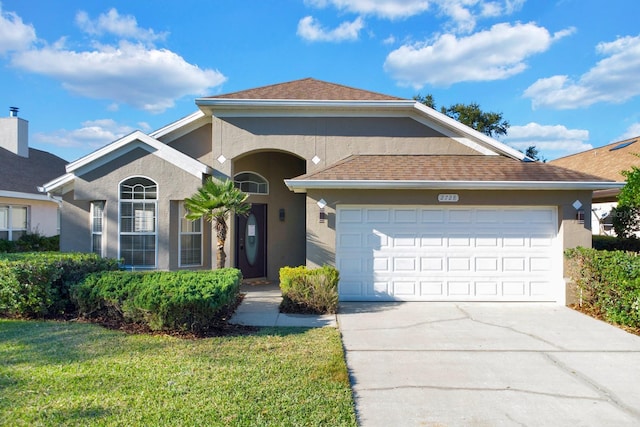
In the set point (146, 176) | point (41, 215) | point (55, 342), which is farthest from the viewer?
point (41, 215)

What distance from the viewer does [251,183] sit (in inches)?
511

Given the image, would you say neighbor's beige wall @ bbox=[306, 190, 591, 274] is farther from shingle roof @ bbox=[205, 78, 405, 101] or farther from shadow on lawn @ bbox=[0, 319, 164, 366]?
shadow on lawn @ bbox=[0, 319, 164, 366]

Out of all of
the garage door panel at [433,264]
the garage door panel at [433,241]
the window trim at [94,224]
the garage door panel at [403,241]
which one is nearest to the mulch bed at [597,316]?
the garage door panel at [433,264]

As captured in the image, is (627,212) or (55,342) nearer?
(55,342)

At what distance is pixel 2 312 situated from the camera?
26.2 feet

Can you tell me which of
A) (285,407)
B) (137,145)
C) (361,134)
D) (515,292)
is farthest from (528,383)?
(137,145)

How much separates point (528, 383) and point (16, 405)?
18.8ft

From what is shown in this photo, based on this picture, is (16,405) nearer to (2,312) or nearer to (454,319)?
(2,312)

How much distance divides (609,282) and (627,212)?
13.3ft

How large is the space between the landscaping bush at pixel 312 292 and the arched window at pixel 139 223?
4525mm

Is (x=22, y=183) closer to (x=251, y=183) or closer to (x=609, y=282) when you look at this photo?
(x=251, y=183)

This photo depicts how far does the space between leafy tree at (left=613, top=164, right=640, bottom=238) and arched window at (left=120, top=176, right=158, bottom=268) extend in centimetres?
1162

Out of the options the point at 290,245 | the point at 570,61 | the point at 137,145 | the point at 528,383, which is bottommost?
the point at 528,383

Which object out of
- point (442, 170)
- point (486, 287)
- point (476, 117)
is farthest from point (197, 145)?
point (476, 117)
